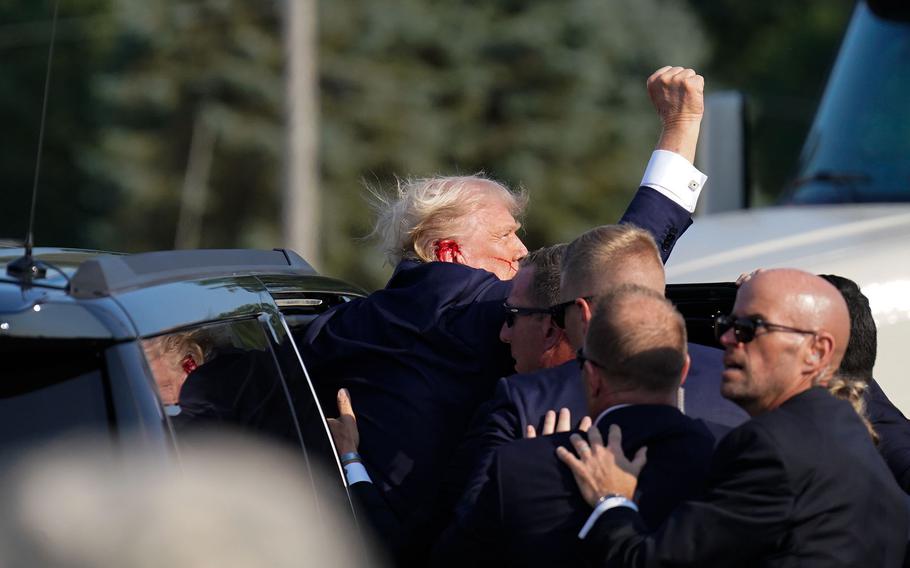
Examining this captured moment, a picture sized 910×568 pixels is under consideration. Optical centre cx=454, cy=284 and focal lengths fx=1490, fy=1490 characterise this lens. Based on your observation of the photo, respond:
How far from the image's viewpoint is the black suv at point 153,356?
262 centimetres

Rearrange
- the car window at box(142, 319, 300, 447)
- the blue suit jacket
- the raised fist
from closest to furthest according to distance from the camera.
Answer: the car window at box(142, 319, 300, 447)
the blue suit jacket
the raised fist

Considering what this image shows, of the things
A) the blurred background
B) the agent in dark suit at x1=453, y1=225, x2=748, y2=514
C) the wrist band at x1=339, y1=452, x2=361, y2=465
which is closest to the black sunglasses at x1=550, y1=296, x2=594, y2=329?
the agent in dark suit at x1=453, y1=225, x2=748, y2=514

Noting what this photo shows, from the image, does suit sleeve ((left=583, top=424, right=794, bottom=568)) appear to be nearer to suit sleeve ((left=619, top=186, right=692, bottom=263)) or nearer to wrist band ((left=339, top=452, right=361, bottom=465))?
wrist band ((left=339, top=452, right=361, bottom=465))

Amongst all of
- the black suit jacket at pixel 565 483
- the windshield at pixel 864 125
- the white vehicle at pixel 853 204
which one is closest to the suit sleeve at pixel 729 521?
the black suit jacket at pixel 565 483

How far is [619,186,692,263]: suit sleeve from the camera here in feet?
13.1

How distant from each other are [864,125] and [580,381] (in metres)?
4.03

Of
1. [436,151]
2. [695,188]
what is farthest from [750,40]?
[695,188]

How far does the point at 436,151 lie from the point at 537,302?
18.4m

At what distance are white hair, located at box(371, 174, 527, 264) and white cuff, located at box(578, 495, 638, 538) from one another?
1.30 metres

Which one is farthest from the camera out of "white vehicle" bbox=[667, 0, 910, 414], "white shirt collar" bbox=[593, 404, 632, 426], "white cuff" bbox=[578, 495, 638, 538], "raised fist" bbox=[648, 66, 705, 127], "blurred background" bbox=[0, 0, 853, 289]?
"blurred background" bbox=[0, 0, 853, 289]

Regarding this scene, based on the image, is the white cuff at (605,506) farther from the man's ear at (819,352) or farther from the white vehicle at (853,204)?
the white vehicle at (853,204)

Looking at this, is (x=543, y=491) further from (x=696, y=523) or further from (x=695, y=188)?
(x=695, y=188)

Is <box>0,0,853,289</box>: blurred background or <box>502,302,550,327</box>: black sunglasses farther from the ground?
<box>0,0,853,289</box>: blurred background

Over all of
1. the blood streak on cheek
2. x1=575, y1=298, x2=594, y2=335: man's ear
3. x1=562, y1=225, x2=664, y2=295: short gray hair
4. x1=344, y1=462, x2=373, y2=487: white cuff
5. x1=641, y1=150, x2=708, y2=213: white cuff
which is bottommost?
x1=344, y1=462, x2=373, y2=487: white cuff
